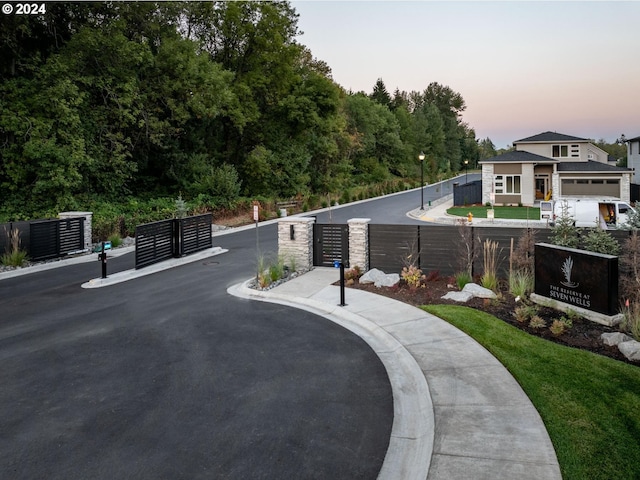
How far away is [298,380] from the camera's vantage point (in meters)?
7.57

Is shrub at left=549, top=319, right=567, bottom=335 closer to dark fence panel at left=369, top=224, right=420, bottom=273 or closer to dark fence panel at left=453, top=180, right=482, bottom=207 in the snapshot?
dark fence panel at left=369, top=224, right=420, bottom=273

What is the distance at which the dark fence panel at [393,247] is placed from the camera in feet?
48.2

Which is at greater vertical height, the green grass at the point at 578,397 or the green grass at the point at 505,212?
the green grass at the point at 505,212

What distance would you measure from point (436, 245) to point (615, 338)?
628cm

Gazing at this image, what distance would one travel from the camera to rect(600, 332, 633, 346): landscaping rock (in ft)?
28.8

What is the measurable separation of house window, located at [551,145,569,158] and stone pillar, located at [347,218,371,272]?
35.4 metres

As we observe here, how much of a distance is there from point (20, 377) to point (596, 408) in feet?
30.2

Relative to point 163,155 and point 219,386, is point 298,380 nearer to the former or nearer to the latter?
point 219,386

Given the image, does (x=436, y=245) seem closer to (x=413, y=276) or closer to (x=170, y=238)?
(x=413, y=276)

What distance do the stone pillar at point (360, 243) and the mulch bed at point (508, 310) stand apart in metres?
1.21

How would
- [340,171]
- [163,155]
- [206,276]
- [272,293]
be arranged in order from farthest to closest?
[340,171]
[163,155]
[206,276]
[272,293]

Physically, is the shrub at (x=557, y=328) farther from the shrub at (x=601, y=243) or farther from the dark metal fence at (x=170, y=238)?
the dark metal fence at (x=170, y=238)

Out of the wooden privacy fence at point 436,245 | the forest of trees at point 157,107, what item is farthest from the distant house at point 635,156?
the wooden privacy fence at point 436,245

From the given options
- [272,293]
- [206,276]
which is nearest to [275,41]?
[206,276]
